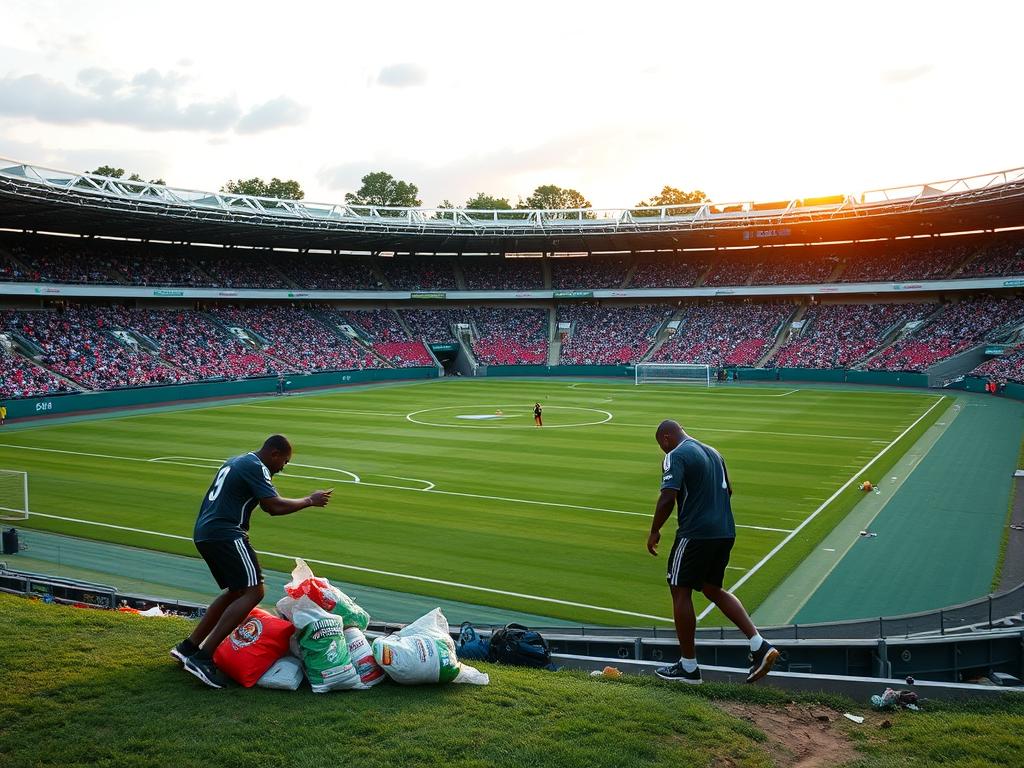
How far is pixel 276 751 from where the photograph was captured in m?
5.73

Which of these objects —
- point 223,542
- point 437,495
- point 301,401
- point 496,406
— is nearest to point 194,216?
point 301,401

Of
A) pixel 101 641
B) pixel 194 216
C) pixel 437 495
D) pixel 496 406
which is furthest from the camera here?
pixel 194 216

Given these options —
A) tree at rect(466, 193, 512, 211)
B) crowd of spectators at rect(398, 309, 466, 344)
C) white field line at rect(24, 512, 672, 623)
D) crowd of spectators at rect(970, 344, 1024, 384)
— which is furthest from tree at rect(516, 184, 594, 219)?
white field line at rect(24, 512, 672, 623)

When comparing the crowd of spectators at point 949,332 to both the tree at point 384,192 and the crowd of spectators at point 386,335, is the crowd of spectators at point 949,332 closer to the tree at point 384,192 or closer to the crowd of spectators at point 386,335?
the crowd of spectators at point 386,335

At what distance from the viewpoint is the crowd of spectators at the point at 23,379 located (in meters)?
45.3

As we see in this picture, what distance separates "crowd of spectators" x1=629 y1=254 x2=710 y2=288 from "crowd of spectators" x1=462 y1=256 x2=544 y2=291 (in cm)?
1036

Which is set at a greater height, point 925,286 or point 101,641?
point 925,286

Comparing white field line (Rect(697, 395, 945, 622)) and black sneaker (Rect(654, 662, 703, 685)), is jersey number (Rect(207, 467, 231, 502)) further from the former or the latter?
white field line (Rect(697, 395, 945, 622))

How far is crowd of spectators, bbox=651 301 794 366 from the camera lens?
70438mm

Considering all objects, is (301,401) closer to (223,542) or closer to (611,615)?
(611,615)

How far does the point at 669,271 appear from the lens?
80.9 meters

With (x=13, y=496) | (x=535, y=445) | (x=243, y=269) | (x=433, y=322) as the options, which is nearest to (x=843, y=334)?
(x=433, y=322)

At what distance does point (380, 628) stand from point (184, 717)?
14.5 feet

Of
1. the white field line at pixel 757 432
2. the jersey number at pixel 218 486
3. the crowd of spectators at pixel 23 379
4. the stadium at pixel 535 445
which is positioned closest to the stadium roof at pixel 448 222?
the stadium at pixel 535 445
